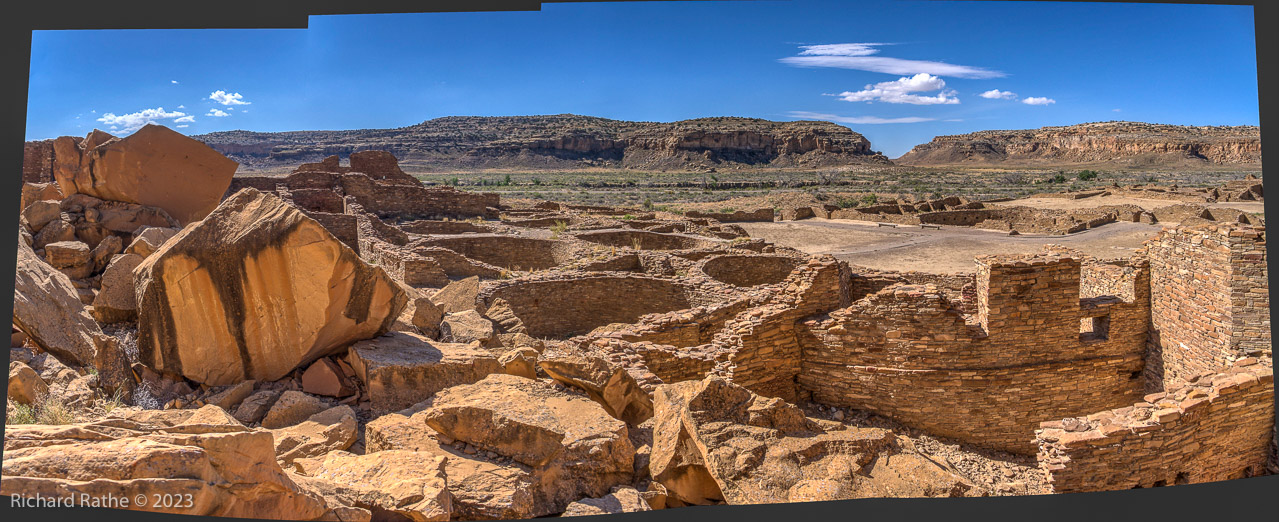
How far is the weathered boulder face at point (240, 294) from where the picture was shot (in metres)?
4.66

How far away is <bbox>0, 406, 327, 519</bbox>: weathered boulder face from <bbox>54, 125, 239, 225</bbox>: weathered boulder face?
7400mm

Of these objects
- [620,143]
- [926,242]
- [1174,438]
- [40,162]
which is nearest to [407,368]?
[1174,438]

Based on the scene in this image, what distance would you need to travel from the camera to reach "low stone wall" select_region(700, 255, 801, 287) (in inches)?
528

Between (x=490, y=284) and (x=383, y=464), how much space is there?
21.9 feet

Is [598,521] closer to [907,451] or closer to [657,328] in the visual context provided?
[907,451]

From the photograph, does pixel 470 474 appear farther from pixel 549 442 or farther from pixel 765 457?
pixel 765 457

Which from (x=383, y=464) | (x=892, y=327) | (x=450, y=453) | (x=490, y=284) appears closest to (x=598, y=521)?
(x=450, y=453)

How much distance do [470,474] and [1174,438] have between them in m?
5.21

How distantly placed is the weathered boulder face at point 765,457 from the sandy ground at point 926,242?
14.3 m

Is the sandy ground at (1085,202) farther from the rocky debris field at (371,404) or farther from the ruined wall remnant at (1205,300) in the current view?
the rocky debris field at (371,404)

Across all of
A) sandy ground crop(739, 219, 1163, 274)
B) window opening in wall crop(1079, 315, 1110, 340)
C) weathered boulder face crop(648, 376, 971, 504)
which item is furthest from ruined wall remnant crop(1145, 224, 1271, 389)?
sandy ground crop(739, 219, 1163, 274)

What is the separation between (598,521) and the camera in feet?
13.1

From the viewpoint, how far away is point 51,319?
4684 millimetres

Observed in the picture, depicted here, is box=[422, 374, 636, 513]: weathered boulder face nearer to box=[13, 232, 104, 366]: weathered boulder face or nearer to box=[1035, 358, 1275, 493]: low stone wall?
box=[13, 232, 104, 366]: weathered boulder face
